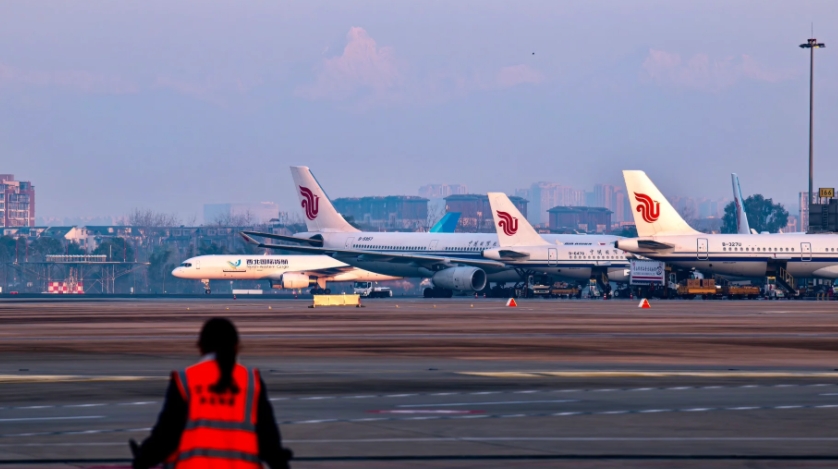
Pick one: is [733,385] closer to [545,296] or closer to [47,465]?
[47,465]

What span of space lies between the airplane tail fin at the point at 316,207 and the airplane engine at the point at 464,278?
12.6 metres

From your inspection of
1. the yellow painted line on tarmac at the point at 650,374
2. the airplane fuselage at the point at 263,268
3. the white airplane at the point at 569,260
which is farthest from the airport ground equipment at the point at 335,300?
the airplane fuselage at the point at 263,268

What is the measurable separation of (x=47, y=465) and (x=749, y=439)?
8.42 m

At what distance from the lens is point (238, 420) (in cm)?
812

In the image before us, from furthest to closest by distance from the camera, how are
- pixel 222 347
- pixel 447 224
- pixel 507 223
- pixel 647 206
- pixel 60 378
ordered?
pixel 447 224 < pixel 507 223 < pixel 647 206 < pixel 60 378 < pixel 222 347

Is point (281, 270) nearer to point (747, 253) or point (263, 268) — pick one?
point (263, 268)

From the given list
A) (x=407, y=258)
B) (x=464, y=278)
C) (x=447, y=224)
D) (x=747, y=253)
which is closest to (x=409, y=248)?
(x=407, y=258)

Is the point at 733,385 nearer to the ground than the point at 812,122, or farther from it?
nearer to the ground

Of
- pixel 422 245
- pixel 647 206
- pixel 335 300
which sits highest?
pixel 647 206

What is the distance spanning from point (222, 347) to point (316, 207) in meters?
95.3

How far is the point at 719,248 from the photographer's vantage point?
85.4m

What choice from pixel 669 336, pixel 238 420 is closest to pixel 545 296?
pixel 669 336

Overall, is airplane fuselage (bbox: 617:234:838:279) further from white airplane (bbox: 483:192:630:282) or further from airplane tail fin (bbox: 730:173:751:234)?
airplane tail fin (bbox: 730:173:751:234)

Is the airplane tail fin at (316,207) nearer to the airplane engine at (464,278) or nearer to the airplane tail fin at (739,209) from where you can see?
the airplane engine at (464,278)
